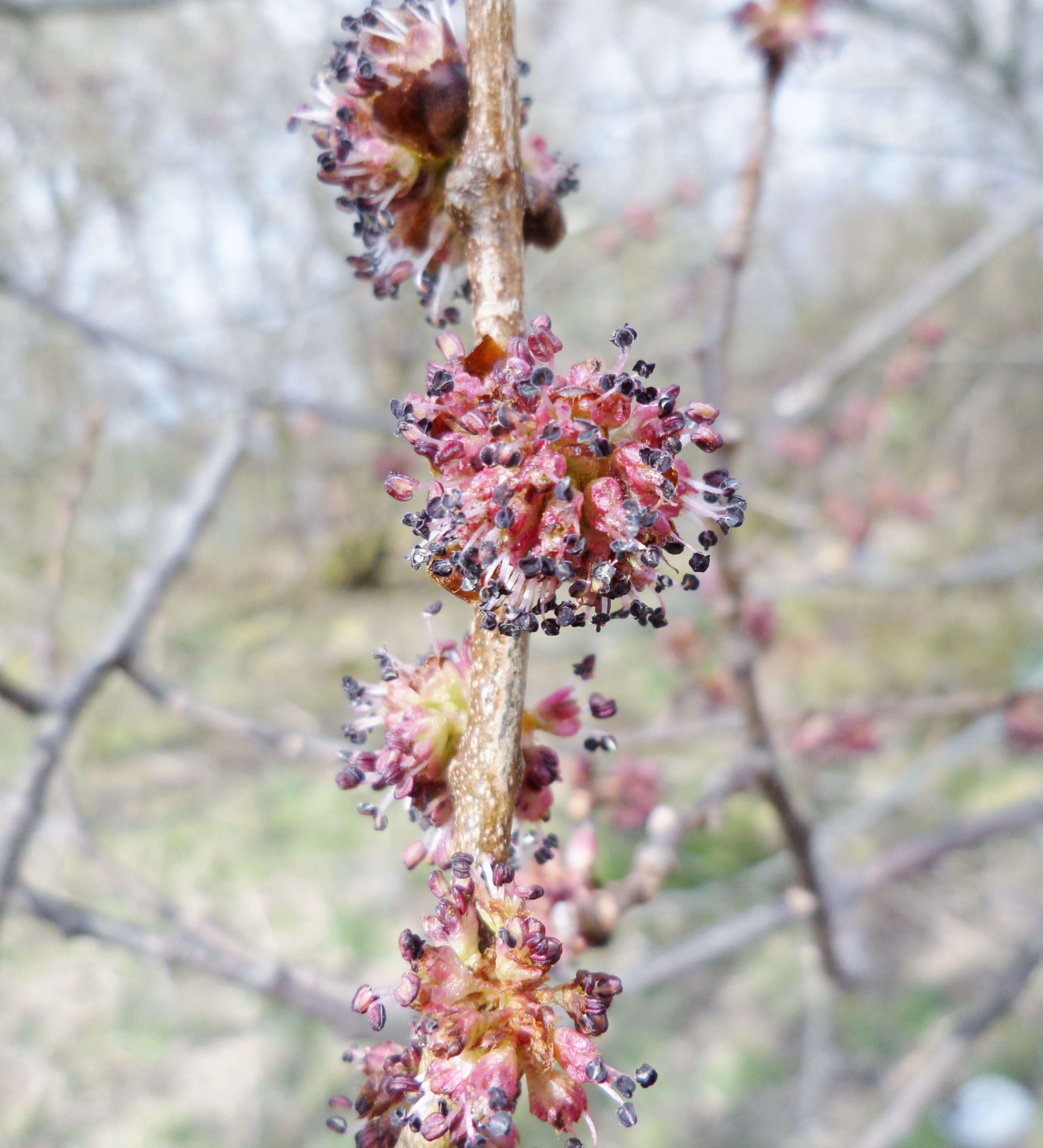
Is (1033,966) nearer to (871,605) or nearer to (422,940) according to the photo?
(422,940)

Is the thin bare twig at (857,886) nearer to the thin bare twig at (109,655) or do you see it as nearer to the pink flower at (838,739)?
the pink flower at (838,739)

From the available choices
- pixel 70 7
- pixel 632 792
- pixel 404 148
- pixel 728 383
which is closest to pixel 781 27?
pixel 728 383

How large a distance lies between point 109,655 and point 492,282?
1.31 meters

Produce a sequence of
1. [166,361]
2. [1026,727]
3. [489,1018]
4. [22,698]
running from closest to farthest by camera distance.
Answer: [489,1018], [22,698], [166,361], [1026,727]

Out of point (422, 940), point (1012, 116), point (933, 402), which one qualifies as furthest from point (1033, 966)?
point (933, 402)

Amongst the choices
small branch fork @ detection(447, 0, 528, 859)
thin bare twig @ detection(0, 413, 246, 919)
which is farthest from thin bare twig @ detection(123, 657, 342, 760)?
small branch fork @ detection(447, 0, 528, 859)

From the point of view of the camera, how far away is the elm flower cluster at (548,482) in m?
0.68

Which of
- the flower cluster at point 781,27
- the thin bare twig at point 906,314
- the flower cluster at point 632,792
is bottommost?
the flower cluster at point 632,792

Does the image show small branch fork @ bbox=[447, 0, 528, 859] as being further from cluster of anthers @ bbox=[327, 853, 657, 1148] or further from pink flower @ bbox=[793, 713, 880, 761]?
pink flower @ bbox=[793, 713, 880, 761]

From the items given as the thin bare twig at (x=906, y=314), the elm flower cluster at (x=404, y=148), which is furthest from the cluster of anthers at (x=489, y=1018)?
the thin bare twig at (x=906, y=314)

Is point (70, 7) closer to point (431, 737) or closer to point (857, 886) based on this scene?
point (431, 737)

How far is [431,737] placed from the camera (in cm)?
79

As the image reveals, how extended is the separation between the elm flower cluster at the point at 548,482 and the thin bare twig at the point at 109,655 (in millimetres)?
1116

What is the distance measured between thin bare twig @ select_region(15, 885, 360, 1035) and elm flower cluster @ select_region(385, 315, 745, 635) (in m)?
1.09
